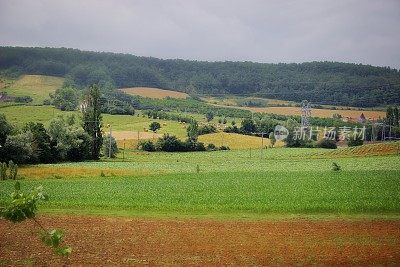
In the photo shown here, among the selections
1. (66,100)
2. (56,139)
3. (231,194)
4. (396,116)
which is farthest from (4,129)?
(396,116)

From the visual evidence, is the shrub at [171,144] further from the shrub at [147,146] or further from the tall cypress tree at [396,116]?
the tall cypress tree at [396,116]

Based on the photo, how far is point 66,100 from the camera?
141000 mm

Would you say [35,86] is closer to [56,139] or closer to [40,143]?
[56,139]

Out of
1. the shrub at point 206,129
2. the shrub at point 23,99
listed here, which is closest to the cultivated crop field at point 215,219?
the shrub at point 206,129

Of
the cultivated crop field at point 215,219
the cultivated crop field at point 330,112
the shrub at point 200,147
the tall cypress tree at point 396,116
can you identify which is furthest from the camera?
the cultivated crop field at point 330,112

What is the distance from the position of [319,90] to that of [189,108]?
6118 cm

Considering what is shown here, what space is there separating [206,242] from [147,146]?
7821 cm

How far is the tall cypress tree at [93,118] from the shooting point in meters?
85.1

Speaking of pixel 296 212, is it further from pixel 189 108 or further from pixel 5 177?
pixel 189 108

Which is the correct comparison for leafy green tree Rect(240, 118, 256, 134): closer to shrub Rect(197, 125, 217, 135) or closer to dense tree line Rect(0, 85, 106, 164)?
shrub Rect(197, 125, 217, 135)

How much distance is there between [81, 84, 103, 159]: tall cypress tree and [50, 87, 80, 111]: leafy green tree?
45.7 meters

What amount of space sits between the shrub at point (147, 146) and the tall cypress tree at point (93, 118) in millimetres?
13915

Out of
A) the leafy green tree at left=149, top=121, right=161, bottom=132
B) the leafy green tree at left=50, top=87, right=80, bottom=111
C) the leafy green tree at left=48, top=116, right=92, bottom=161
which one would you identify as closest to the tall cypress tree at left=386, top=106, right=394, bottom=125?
the leafy green tree at left=149, top=121, right=161, bottom=132

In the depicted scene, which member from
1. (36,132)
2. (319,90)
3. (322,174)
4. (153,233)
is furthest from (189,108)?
(153,233)
